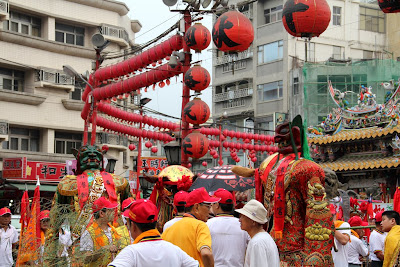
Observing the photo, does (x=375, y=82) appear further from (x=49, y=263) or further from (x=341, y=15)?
(x=49, y=263)

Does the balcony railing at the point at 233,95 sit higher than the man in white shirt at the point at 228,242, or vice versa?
the balcony railing at the point at 233,95

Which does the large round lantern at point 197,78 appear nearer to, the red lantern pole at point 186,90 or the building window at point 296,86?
the red lantern pole at point 186,90

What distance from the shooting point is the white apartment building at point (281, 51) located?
4369 centimetres

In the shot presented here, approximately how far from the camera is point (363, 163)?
82.8 feet

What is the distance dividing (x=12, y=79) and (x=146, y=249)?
32106 millimetres

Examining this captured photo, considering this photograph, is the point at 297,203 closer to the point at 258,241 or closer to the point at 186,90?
the point at 258,241

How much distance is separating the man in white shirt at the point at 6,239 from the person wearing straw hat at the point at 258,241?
695cm

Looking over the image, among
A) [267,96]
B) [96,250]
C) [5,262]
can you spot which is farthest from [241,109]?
[96,250]

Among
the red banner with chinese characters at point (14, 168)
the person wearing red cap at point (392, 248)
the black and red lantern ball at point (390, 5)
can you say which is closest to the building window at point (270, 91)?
the red banner with chinese characters at point (14, 168)

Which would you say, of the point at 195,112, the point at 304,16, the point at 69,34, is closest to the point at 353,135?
the point at 195,112

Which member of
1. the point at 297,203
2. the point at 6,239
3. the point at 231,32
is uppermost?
the point at 231,32

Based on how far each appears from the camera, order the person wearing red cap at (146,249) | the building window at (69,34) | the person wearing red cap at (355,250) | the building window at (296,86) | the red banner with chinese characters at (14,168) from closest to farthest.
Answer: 1. the person wearing red cap at (146,249)
2. the person wearing red cap at (355,250)
3. the red banner with chinese characters at (14,168)
4. the building window at (69,34)
5. the building window at (296,86)

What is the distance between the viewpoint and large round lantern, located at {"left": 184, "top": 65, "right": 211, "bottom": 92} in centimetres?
1638

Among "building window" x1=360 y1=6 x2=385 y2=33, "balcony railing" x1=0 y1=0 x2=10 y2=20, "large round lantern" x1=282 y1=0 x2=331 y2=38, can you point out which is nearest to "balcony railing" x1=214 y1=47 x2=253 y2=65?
"building window" x1=360 y1=6 x2=385 y2=33
